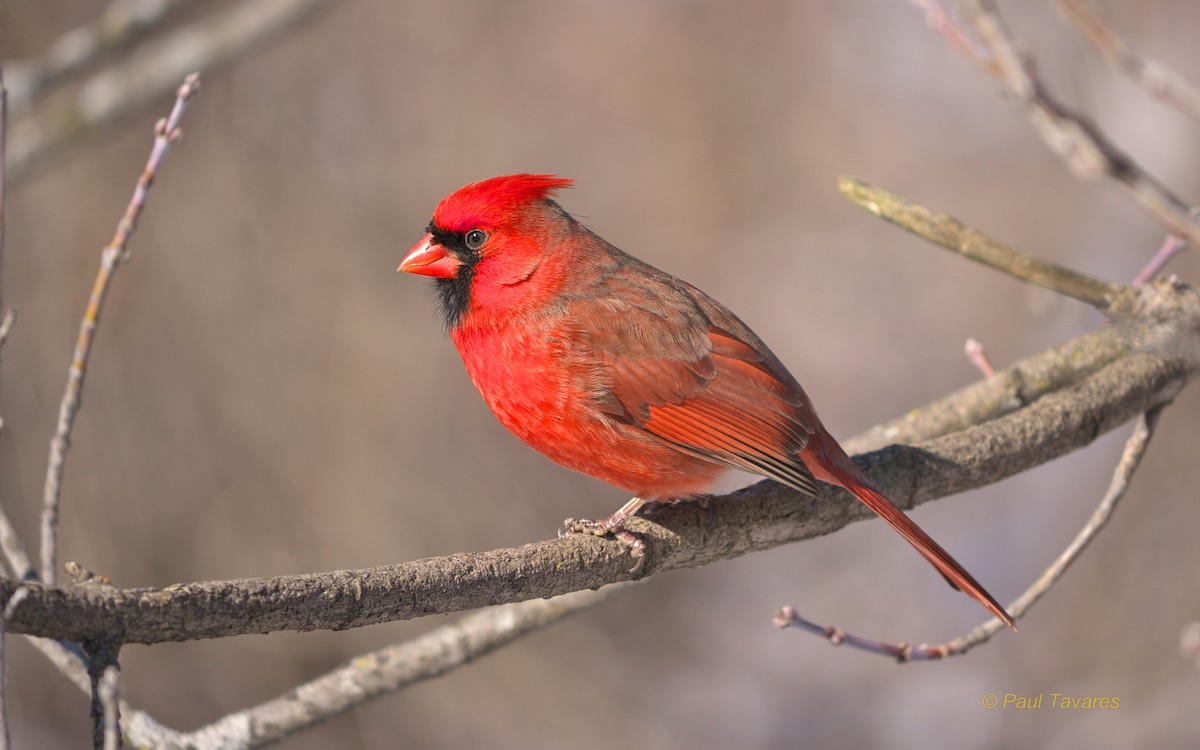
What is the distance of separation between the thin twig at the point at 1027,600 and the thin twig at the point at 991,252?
352 millimetres

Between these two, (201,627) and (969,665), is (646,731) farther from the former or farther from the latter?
(201,627)

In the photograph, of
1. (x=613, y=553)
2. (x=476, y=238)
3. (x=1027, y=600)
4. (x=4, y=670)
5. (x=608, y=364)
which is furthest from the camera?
(x=476, y=238)

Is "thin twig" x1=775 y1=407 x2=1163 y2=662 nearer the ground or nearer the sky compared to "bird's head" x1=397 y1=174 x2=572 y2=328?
nearer the ground

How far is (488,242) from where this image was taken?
128 inches

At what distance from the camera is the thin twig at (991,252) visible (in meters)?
2.97

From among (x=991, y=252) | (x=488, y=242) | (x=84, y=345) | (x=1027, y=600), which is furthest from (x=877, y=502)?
(x=84, y=345)

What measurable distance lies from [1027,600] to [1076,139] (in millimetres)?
1482

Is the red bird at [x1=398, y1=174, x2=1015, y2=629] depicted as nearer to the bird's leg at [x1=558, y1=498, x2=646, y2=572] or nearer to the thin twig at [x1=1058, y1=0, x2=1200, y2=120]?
the bird's leg at [x1=558, y1=498, x2=646, y2=572]

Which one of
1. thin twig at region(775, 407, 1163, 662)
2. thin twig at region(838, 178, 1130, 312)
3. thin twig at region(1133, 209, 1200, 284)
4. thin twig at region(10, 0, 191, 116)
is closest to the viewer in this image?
thin twig at region(775, 407, 1163, 662)

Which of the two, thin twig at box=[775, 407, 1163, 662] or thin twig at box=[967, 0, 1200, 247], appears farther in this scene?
thin twig at box=[775, 407, 1163, 662]

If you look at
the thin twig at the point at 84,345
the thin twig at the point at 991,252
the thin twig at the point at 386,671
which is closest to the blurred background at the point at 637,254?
the thin twig at the point at 991,252

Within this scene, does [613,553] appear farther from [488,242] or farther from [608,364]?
[488,242]

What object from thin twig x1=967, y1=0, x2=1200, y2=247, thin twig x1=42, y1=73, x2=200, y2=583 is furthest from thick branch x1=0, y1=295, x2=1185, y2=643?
thin twig x1=967, y1=0, x2=1200, y2=247

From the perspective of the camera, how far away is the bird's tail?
287 cm
